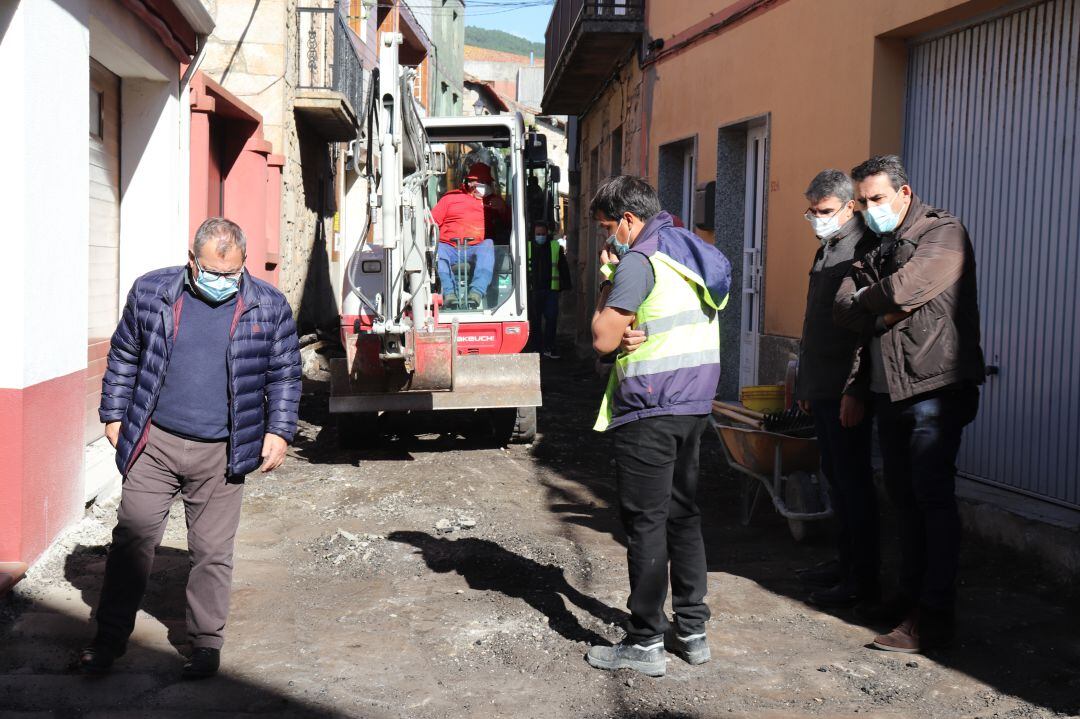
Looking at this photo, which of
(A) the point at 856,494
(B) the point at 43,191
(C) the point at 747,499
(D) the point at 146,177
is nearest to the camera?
(A) the point at 856,494

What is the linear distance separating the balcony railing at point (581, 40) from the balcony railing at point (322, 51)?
3.07 m

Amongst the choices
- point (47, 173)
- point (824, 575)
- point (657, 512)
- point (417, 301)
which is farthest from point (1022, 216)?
point (47, 173)

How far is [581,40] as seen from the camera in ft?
47.1

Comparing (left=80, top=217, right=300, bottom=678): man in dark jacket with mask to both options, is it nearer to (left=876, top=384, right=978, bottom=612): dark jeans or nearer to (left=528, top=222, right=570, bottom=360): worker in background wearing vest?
(left=876, top=384, right=978, bottom=612): dark jeans

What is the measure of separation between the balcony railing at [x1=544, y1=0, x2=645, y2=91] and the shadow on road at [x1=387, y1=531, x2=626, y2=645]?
9.06 m

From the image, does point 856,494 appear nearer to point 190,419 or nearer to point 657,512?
point 657,512

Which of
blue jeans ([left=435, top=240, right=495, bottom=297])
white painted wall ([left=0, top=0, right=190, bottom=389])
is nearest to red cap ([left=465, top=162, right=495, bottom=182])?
blue jeans ([left=435, top=240, right=495, bottom=297])

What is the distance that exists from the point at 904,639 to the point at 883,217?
1634 millimetres

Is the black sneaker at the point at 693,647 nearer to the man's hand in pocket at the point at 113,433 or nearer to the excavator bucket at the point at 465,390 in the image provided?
the man's hand in pocket at the point at 113,433

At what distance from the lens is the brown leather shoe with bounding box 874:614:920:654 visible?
4.31m

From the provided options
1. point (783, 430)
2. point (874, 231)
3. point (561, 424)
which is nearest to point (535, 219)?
point (561, 424)

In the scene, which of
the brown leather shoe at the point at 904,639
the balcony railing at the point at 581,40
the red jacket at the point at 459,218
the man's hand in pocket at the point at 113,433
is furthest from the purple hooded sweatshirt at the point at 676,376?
the balcony railing at the point at 581,40

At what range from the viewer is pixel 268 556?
19.1 ft

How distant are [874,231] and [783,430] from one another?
69.0 inches
